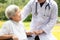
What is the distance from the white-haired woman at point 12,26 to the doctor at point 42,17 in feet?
0.76

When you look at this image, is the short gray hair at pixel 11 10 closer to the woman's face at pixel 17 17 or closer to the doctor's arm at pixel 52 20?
the woman's face at pixel 17 17

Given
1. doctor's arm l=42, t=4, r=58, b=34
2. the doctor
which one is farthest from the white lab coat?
doctor's arm l=42, t=4, r=58, b=34

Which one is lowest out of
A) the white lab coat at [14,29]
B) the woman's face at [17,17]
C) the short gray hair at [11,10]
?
the white lab coat at [14,29]

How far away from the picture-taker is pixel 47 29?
230cm

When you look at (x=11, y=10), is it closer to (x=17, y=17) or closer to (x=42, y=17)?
(x=17, y=17)

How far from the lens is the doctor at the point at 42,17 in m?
2.24

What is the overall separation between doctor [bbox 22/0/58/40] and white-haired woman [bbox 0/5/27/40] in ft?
0.76

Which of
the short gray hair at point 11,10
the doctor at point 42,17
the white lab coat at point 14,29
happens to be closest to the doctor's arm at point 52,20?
the doctor at point 42,17

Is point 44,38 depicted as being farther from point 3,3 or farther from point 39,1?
point 3,3

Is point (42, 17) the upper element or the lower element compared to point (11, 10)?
lower

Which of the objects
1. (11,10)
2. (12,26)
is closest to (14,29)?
(12,26)

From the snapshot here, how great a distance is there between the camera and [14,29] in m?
1.98

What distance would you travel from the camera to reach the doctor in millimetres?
2244

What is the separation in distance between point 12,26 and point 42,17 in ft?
1.41
